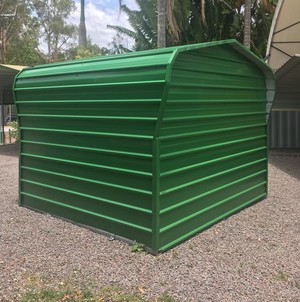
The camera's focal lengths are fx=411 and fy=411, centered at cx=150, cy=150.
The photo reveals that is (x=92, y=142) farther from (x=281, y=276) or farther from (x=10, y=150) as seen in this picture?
(x=10, y=150)

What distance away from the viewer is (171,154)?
4.50 m

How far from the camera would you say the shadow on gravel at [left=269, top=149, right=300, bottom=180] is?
30.9ft

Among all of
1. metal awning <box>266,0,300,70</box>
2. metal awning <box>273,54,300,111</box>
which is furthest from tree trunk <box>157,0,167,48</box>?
metal awning <box>266,0,300,70</box>

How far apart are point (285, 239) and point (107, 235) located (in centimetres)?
216

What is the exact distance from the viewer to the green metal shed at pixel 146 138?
4.42m

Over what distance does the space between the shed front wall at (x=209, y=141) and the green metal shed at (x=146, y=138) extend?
0.6 inches

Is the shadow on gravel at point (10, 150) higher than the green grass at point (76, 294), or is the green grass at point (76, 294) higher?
the shadow on gravel at point (10, 150)

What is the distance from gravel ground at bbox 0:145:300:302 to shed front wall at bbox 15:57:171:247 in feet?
1.01

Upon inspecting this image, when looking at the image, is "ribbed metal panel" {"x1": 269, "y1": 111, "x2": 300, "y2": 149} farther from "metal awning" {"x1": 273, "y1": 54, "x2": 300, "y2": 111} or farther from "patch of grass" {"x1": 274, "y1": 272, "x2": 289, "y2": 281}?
"patch of grass" {"x1": 274, "y1": 272, "x2": 289, "y2": 281}

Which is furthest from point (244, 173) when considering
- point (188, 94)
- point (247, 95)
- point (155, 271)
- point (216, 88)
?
point (155, 271)

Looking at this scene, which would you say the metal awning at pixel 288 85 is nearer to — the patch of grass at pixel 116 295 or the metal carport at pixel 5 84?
the patch of grass at pixel 116 295

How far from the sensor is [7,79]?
1478cm

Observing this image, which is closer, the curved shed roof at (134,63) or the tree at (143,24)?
the curved shed roof at (134,63)

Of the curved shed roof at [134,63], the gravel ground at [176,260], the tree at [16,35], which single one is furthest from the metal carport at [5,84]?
the tree at [16,35]
